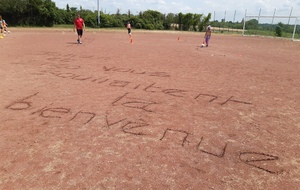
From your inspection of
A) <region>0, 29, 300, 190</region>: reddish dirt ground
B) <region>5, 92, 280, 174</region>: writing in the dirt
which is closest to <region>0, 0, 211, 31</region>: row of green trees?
<region>0, 29, 300, 190</region>: reddish dirt ground

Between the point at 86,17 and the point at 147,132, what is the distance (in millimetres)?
42241

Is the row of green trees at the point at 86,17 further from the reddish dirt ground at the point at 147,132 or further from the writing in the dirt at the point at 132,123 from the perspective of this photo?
the writing in the dirt at the point at 132,123

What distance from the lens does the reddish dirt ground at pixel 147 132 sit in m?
2.96

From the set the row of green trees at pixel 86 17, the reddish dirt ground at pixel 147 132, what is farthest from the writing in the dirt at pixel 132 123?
the row of green trees at pixel 86 17

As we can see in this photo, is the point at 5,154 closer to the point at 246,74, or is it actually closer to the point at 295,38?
the point at 246,74

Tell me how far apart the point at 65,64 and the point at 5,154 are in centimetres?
665

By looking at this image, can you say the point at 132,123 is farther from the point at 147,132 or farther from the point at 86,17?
the point at 86,17

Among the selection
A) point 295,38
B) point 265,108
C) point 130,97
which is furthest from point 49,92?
point 295,38

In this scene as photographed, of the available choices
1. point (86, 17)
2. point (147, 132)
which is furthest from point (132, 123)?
point (86, 17)

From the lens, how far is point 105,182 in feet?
9.32

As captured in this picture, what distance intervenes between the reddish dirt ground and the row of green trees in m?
34.1

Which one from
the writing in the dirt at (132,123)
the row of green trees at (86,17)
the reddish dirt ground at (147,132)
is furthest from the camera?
the row of green trees at (86,17)

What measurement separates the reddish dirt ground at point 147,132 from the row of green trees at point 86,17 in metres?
34.1

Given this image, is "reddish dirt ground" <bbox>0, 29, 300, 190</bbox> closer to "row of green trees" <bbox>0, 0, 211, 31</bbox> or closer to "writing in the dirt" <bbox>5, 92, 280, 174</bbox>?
"writing in the dirt" <bbox>5, 92, 280, 174</bbox>
